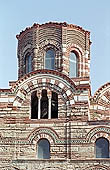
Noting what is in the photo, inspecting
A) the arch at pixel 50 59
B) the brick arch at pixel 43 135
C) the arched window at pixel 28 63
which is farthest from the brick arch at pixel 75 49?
the brick arch at pixel 43 135

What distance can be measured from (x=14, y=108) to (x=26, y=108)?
66cm

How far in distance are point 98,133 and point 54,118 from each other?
2.59 metres

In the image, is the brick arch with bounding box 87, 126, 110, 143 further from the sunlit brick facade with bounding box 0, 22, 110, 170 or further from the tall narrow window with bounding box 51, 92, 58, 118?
the tall narrow window with bounding box 51, 92, 58, 118

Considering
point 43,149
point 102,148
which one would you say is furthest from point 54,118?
point 102,148

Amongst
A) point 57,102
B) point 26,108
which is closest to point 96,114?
point 57,102

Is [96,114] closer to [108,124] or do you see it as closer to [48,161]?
[108,124]

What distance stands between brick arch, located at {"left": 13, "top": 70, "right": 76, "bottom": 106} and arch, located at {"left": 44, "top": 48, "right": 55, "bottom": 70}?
2195mm

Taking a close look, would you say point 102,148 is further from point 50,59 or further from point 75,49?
point 75,49

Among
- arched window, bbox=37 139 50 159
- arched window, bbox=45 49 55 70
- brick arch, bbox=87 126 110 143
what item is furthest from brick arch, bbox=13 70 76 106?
brick arch, bbox=87 126 110 143

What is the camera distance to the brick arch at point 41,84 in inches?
1051

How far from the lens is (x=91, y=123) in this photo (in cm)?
2575

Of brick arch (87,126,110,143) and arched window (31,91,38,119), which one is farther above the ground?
arched window (31,91,38,119)

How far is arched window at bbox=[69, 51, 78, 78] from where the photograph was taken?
1150 inches

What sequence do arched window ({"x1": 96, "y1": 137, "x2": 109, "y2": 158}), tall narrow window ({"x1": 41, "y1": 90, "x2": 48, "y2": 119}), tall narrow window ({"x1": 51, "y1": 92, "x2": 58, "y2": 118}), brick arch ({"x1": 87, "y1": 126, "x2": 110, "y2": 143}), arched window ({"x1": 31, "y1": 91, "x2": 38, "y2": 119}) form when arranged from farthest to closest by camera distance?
1. tall narrow window ({"x1": 41, "y1": 90, "x2": 48, "y2": 119})
2. arched window ({"x1": 31, "y1": 91, "x2": 38, "y2": 119})
3. tall narrow window ({"x1": 51, "y1": 92, "x2": 58, "y2": 118})
4. brick arch ({"x1": 87, "y1": 126, "x2": 110, "y2": 143})
5. arched window ({"x1": 96, "y1": 137, "x2": 109, "y2": 158})
